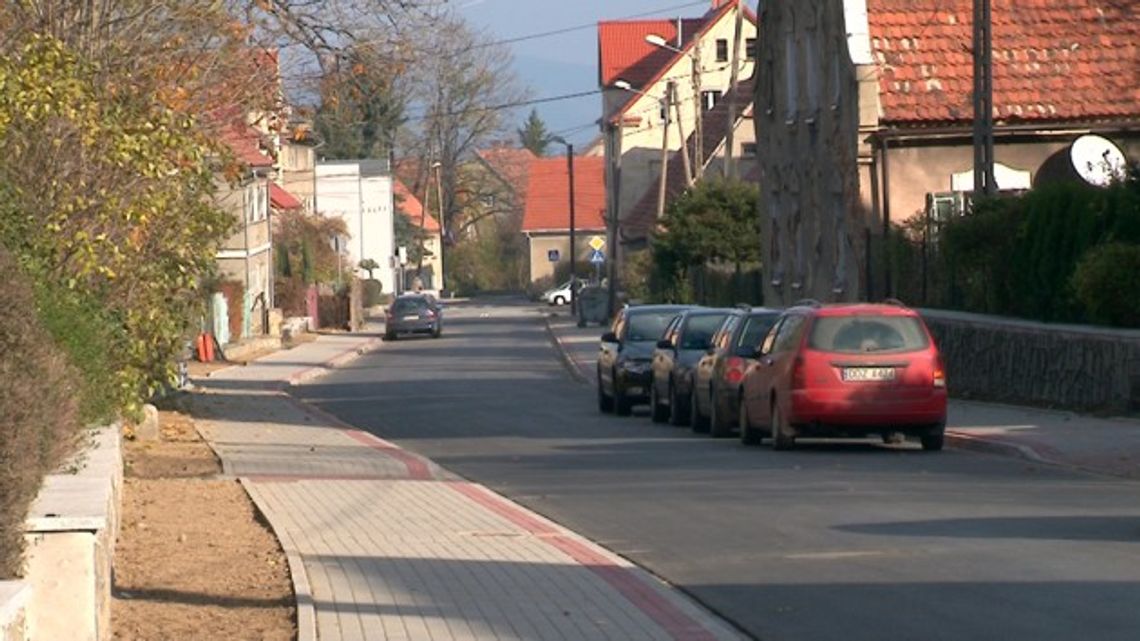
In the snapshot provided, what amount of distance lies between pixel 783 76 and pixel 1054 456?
2488 cm

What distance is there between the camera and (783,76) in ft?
145

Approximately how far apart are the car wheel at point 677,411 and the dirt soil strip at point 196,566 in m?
Result: 8.82

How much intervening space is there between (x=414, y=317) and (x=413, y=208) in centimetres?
6644

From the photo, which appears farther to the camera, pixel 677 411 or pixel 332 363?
pixel 332 363

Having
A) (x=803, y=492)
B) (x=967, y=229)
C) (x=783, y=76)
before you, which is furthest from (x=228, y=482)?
(x=783, y=76)

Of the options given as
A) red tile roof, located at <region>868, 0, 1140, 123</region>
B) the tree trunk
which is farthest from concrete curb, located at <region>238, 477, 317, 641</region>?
the tree trunk

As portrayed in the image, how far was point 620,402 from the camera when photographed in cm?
3078

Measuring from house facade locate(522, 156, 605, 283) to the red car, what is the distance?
98.4 meters

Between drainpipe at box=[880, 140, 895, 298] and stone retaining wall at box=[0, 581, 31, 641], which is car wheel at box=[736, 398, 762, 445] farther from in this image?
stone retaining wall at box=[0, 581, 31, 641]

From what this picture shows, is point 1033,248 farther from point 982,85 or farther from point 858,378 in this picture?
point 858,378

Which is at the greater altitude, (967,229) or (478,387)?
(967,229)

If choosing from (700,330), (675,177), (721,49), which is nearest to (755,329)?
(700,330)

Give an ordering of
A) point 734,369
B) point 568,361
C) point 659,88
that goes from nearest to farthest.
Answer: point 734,369 → point 568,361 → point 659,88

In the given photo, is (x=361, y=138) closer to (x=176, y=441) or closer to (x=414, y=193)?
(x=414, y=193)
